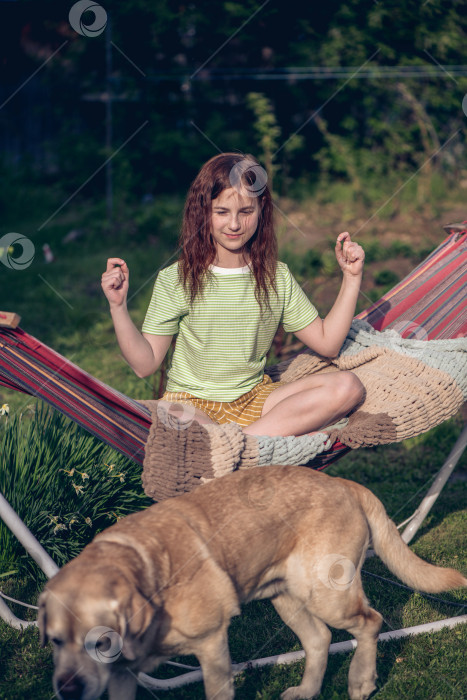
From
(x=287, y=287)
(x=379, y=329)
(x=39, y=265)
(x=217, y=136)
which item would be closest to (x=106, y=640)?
(x=287, y=287)

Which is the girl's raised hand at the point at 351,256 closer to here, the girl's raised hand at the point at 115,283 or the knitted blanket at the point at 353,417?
the knitted blanket at the point at 353,417

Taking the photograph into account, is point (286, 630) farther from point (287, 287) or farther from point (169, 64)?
point (169, 64)

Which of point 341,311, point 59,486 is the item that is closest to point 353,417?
point 341,311

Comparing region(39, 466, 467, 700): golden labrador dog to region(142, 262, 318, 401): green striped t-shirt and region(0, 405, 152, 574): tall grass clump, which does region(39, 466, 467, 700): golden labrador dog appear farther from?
region(0, 405, 152, 574): tall grass clump

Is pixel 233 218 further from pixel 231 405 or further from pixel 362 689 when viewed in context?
pixel 362 689

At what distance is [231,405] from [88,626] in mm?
1447

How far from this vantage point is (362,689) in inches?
103

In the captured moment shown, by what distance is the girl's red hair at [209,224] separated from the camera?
10.0ft

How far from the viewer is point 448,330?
3654 millimetres

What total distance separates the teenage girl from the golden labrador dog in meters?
0.58

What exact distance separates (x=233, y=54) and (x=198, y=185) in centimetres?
807

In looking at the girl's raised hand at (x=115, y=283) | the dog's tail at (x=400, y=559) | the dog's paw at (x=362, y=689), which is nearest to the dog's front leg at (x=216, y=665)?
the dog's paw at (x=362, y=689)

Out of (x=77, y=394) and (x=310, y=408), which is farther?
(x=310, y=408)

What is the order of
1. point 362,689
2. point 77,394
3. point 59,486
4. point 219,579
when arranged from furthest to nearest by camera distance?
point 59,486, point 77,394, point 362,689, point 219,579
